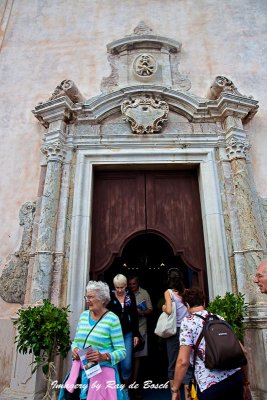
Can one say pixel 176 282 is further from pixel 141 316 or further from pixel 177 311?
pixel 141 316

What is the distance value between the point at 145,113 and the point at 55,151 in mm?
1469

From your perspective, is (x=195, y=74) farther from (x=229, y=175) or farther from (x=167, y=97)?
(x=229, y=175)

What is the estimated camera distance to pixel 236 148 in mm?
4633

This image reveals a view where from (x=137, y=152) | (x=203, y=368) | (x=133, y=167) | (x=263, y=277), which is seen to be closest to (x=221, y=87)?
(x=137, y=152)

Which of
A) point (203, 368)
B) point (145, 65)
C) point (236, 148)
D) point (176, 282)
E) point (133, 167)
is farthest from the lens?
point (145, 65)

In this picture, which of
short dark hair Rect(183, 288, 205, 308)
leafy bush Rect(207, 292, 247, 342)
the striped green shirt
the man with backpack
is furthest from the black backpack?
leafy bush Rect(207, 292, 247, 342)

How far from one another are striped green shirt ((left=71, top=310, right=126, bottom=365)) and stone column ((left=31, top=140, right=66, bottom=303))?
170 centimetres

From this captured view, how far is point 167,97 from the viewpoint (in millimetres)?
5059

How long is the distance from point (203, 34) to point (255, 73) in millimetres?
1277

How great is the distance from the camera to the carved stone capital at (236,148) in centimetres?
462

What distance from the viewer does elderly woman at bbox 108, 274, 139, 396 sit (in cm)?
345

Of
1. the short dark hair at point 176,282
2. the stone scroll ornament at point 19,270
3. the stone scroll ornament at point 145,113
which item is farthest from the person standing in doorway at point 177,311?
the stone scroll ornament at point 145,113

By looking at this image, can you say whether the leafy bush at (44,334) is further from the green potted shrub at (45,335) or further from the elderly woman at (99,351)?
the elderly woman at (99,351)

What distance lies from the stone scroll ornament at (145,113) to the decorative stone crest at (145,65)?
2.17 feet
